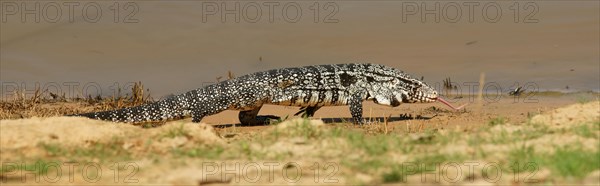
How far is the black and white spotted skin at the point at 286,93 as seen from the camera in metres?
11.4

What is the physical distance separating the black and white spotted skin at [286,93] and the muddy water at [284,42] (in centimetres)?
398

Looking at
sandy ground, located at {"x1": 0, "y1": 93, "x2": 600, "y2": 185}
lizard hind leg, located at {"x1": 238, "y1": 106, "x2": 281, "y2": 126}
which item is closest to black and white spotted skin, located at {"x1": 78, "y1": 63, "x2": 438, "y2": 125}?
lizard hind leg, located at {"x1": 238, "y1": 106, "x2": 281, "y2": 126}

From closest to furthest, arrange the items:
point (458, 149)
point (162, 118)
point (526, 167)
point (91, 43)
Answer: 1. point (526, 167)
2. point (458, 149)
3. point (162, 118)
4. point (91, 43)

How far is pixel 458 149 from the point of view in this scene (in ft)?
22.6

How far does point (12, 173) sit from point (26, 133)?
70 centimetres

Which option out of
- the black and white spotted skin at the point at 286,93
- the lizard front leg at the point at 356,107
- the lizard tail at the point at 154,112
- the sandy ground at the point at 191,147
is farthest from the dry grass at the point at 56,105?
the sandy ground at the point at 191,147

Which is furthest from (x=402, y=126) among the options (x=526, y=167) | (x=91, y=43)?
(x=91, y=43)

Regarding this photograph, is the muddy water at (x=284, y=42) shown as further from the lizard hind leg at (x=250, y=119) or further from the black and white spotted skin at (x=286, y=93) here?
the lizard hind leg at (x=250, y=119)

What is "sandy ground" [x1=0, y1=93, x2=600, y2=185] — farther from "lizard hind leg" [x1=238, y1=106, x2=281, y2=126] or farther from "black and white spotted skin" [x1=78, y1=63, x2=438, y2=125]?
"lizard hind leg" [x1=238, y1=106, x2=281, y2=126]

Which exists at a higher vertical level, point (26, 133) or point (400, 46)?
point (400, 46)

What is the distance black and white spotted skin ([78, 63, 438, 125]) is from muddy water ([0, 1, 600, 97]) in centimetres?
398

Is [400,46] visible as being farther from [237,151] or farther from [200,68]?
[237,151]

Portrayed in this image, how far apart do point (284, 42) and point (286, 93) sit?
747cm

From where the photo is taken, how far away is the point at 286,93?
1154 cm
